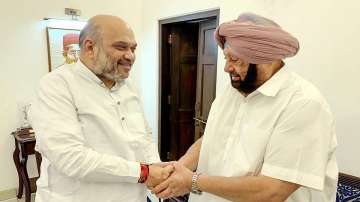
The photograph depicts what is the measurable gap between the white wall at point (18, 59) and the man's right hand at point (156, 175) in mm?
2555

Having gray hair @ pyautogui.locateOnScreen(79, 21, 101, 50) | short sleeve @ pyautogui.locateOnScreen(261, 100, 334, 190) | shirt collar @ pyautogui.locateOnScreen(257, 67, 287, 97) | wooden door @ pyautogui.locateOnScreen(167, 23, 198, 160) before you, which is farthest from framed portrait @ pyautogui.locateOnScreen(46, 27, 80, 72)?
short sleeve @ pyautogui.locateOnScreen(261, 100, 334, 190)

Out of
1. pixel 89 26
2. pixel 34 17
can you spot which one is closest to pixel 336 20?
pixel 89 26

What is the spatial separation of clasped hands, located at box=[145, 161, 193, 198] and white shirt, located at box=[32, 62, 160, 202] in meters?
0.09

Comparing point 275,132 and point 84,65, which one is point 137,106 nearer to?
point 84,65

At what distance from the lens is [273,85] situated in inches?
42.9

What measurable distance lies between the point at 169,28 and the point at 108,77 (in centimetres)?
240

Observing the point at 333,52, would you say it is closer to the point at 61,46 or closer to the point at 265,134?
the point at 265,134

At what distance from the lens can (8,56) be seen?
305cm

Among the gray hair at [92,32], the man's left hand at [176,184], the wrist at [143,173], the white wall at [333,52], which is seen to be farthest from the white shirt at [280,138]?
the white wall at [333,52]

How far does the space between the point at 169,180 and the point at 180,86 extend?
256 centimetres

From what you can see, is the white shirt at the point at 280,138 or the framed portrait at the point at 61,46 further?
the framed portrait at the point at 61,46

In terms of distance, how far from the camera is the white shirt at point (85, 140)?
1.07m

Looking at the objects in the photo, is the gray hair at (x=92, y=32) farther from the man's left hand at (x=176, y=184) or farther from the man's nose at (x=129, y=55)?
the man's left hand at (x=176, y=184)

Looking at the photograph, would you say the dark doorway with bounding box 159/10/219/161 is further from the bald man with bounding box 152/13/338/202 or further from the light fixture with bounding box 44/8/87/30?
the bald man with bounding box 152/13/338/202
